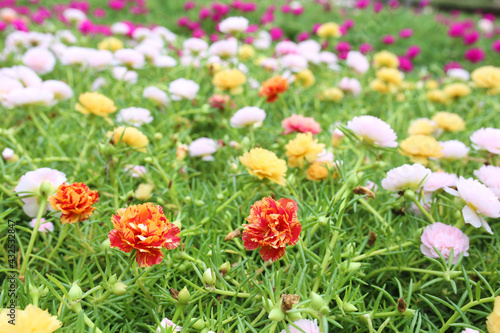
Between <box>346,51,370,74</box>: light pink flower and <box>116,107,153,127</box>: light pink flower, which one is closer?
<box>116,107,153,127</box>: light pink flower

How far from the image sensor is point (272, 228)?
0.60m

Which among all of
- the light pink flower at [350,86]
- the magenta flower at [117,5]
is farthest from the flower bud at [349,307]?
the magenta flower at [117,5]

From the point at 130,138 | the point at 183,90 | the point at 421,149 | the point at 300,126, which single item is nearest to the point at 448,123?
the point at 421,149

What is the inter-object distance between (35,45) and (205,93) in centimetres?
95

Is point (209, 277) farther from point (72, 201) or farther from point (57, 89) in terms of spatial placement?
point (57, 89)

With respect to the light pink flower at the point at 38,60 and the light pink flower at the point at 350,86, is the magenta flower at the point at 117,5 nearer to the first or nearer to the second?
the light pink flower at the point at 38,60

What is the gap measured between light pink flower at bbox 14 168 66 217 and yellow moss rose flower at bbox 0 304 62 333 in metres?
0.27

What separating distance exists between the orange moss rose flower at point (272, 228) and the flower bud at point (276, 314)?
3.8 inches

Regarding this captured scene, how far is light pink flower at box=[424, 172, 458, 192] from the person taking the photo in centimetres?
79

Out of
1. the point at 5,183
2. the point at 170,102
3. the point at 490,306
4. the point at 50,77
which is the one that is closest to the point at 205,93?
the point at 170,102

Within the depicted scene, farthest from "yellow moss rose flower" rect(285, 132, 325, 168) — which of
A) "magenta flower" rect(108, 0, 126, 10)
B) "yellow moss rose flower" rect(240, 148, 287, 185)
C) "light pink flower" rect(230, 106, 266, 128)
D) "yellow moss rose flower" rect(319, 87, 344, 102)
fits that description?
"magenta flower" rect(108, 0, 126, 10)

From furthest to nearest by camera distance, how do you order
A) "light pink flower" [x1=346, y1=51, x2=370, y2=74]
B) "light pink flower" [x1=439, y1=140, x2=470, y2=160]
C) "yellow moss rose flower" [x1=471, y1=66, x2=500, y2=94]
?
"light pink flower" [x1=346, y1=51, x2=370, y2=74] → "yellow moss rose flower" [x1=471, y1=66, x2=500, y2=94] → "light pink flower" [x1=439, y1=140, x2=470, y2=160]

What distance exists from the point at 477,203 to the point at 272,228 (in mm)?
396

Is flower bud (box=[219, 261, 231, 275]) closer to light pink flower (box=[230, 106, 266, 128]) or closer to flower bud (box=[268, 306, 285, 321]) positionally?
flower bud (box=[268, 306, 285, 321])
